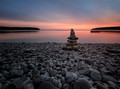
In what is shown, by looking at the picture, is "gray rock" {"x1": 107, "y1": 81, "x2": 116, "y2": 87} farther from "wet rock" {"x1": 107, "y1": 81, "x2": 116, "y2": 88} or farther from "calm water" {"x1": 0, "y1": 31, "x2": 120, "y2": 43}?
"calm water" {"x1": 0, "y1": 31, "x2": 120, "y2": 43}

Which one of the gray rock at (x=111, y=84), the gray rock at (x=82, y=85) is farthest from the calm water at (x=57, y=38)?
the gray rock at (x=82, y=85)

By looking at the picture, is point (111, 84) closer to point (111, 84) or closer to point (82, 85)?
point (111, 84)

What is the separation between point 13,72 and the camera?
8.92 ft

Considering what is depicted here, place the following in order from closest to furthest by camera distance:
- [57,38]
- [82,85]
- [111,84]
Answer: [82,85]
[111,84]
[57,38]

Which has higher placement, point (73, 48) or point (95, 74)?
point (73, 48)

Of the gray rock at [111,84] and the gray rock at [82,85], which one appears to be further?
the gray rock at [111,84]

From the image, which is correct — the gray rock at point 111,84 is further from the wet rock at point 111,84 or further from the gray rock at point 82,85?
the gray rock at point 82,85

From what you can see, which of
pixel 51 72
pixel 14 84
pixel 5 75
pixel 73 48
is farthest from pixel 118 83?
pixel 73 48

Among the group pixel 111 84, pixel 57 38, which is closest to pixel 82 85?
pixel 111 84

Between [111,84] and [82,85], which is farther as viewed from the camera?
[111,84]

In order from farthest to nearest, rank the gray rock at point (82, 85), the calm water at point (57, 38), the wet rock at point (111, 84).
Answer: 1. the calm water at point (57, 38)
2. the wet rock at point (111, 84)
3. the gray rock at point (82, 85)

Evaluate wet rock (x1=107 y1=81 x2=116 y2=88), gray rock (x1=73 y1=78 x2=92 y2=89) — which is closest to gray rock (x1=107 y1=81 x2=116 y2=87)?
wet rock (x1=107 y1=81 x2=116 y2=88)

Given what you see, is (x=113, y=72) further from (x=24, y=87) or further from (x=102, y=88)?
(x=24, y=87)

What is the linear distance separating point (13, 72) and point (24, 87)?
3.41ft
